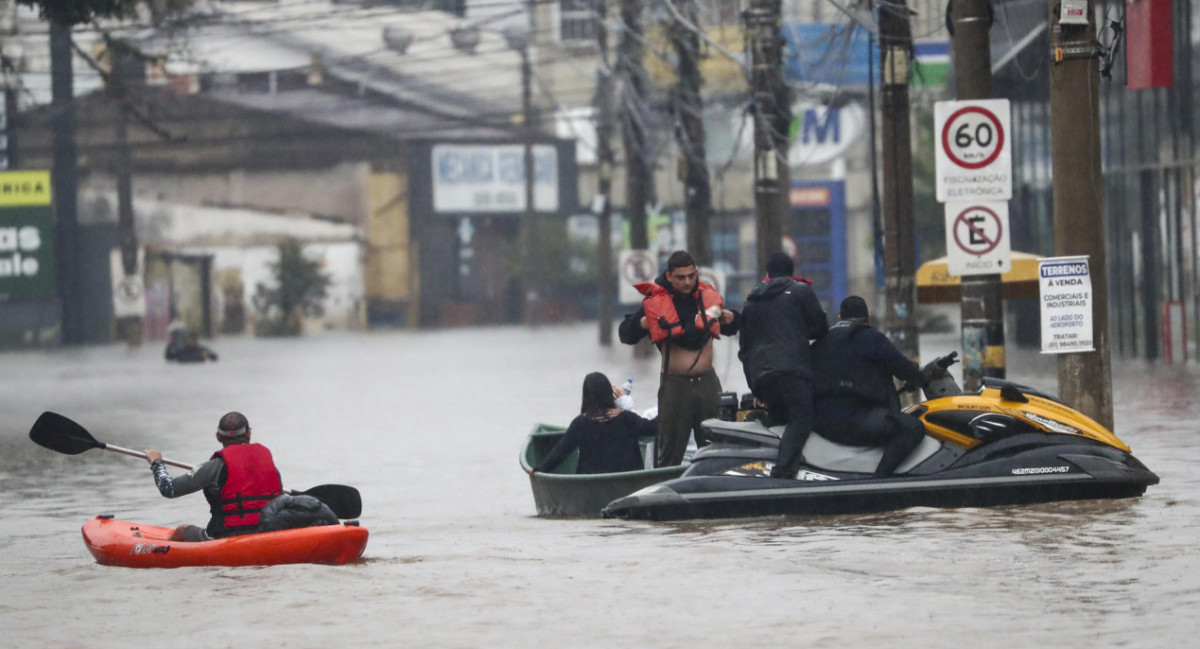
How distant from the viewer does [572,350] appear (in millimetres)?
48469

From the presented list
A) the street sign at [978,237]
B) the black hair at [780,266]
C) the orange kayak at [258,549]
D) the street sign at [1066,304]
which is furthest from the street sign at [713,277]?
the orange kayak at [258,549]

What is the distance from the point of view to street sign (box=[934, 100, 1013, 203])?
49.7 ft

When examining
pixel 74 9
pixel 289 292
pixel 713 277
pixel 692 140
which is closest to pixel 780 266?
pixel 74 9

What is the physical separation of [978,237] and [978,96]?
1.32m

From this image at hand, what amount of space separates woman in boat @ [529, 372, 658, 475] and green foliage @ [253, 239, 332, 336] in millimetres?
59991

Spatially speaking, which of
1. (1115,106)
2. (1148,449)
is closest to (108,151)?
(1115,106)

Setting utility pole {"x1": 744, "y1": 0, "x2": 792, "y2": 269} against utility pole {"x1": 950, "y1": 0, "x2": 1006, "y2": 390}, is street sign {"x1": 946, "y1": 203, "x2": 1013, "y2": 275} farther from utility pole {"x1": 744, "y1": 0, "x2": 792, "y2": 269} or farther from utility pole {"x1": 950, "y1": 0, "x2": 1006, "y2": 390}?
utility pole {"x1": 744, "y1": 0, "x2": 792, "y2": 269}

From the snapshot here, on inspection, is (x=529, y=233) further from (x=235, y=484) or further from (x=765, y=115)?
(x=235, y=484)

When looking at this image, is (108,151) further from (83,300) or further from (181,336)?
(181,336)

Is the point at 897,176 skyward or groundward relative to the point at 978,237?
skyward

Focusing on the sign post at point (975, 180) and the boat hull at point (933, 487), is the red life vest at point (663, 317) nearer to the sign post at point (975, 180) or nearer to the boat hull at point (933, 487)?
the boat hull at point (933, 487)

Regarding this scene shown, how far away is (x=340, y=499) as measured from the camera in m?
12.5

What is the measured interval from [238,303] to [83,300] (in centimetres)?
597

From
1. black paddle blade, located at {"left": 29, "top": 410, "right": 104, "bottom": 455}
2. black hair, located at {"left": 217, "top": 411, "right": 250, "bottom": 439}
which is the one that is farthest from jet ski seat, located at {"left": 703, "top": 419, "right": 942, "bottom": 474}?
black paddle blade, located at {"left": 29, "top": 410, "right": 104, "bottom": 455}
